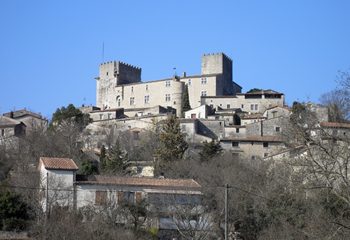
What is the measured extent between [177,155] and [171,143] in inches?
104

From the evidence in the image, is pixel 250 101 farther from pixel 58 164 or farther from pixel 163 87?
pixel 58 164

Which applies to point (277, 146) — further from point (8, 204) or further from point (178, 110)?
point (8, 204)

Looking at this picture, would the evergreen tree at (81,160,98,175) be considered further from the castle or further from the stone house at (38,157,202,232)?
the castle

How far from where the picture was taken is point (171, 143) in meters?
63.8

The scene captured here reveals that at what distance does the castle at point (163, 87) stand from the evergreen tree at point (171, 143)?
91.2 ft

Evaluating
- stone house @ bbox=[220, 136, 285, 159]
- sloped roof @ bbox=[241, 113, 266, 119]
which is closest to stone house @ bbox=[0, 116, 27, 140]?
stone house @ bbox=[220, 136, 285, 159]

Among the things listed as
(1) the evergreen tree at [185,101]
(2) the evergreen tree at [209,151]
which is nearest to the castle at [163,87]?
(1) the evergreen tree at [185,101]

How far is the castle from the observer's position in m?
97.6

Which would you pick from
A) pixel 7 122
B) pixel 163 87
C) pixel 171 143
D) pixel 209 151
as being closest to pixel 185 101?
pixel 163 87

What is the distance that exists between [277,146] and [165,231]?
31.0 meters

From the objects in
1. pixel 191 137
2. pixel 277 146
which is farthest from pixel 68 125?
pixel 277 146

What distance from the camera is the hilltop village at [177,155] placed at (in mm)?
37312

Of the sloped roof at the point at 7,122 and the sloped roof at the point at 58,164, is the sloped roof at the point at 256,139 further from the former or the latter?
the sloped roof at the point at 58,164

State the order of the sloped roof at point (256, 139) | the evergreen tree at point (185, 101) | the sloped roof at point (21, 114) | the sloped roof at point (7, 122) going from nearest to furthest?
the sloped roof at point (256, 139)
the sloped roof at point (7, 122)
the sloped roof at point (21, 114)
the evergreen tree at point (185, 101)
